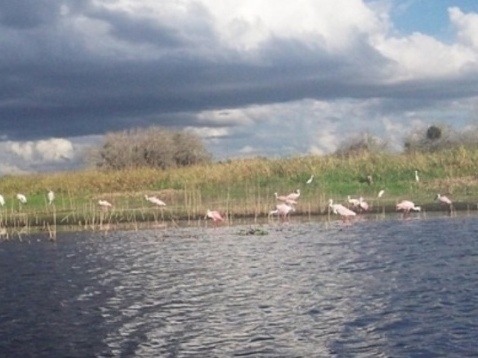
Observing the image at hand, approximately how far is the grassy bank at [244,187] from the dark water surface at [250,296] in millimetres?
11677

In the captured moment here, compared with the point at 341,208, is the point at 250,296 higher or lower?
lower

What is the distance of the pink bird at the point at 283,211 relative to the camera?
36.8 meters

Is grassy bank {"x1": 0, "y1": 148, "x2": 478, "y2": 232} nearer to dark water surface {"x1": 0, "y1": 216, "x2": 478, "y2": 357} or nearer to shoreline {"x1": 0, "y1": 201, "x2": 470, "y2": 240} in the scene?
shoreline {"x1": 0, "y1": 201, "x2": 470, "y2": 240}

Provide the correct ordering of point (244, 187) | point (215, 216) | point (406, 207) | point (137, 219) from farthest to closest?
1. point (244, 187)
2. point (137, 219)
3. point (406, 207)
4. point (215, 216)

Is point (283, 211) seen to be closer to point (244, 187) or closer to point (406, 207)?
point (406, 207)

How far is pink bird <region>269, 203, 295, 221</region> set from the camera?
36.8 metres

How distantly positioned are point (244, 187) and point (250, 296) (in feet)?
106

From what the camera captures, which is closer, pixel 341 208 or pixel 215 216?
pixel 341 208

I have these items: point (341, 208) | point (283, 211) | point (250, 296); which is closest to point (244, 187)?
point (283, 211)

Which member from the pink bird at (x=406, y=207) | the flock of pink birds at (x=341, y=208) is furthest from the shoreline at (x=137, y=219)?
the pink bird at (x=406, y=207)

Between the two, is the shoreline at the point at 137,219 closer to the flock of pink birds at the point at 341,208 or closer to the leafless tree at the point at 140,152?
the flock of pink birds at the point at 341,208

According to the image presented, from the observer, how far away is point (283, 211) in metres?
36.8

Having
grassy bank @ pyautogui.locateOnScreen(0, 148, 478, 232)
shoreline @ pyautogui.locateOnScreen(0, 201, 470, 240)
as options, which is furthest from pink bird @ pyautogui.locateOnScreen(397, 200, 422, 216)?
grassy bank @ pyautogui.locateOnScreen(0, 148, 478, 232)

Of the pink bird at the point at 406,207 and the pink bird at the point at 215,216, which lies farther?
the pink bird at the point at 406,207
